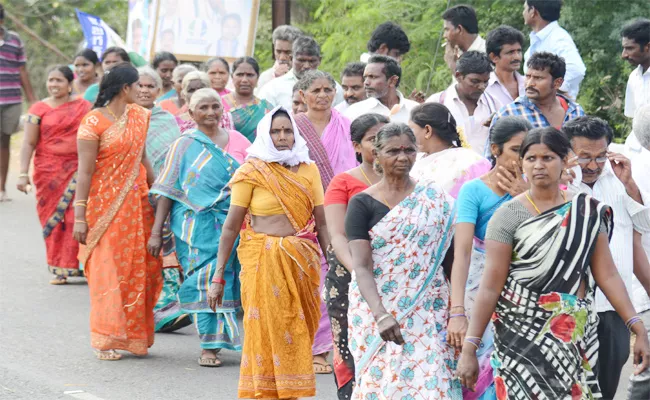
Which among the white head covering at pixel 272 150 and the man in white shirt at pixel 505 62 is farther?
the man in white shirt at pixel 505 62

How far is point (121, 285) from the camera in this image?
8.60 m

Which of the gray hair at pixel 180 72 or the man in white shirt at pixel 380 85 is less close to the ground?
the man in white shirt at pixel 380 85

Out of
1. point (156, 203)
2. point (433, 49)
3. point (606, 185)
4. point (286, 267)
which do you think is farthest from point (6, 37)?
point (606, 185)

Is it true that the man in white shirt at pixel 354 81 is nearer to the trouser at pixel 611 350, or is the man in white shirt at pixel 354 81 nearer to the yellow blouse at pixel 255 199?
the yellow blouse at pixel 255 199

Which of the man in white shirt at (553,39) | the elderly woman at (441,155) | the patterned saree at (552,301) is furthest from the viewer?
the man in white shirt at (553,39)

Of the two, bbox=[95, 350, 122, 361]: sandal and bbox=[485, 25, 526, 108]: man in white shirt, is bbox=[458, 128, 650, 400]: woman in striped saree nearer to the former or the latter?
bbox=[485, 25, 526, 108]: man in white shirt

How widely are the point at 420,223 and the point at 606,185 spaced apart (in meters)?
1.17

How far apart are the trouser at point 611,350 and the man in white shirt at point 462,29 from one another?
170 inches

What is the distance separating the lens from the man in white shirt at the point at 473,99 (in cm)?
861

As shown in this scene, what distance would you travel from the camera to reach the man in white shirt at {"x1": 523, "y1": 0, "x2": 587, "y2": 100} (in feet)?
30.2

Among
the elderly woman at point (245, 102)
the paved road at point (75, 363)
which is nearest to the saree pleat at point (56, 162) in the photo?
the paved road at point (75, 363)

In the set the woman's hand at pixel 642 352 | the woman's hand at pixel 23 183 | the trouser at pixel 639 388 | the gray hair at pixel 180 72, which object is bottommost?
the woman's hand at pixel 23 183

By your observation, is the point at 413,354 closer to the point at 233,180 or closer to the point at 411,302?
the point at 411,302

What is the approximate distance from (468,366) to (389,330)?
0.44 m
